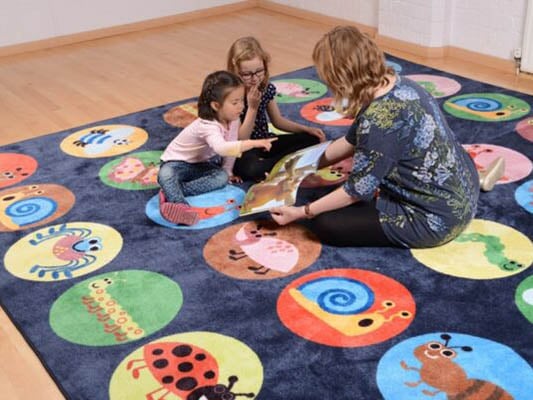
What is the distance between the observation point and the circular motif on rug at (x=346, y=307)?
69.7 inches

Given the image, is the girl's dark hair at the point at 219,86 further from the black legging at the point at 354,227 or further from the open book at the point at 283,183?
the black legging at the point at 354,227

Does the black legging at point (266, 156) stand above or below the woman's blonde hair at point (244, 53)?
below

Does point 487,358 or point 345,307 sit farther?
point 345,307

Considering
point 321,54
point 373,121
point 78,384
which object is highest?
point 321,54

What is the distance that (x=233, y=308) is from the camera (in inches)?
74.7

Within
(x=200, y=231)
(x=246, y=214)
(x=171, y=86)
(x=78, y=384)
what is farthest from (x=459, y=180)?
(x=171, y=86)

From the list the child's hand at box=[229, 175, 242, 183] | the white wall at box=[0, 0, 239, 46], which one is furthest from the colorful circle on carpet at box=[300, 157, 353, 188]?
the white wall at box=[0, 0, 239, 46]

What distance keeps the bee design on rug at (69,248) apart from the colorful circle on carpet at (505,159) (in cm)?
144

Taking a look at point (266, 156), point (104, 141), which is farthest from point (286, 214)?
point (104, 141)

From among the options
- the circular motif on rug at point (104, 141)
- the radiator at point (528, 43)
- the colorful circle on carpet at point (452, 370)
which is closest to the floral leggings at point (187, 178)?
the circular motif on rug at point (104, 141)

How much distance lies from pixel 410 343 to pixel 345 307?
225mm

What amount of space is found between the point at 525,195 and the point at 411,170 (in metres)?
0.64

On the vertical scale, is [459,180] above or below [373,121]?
below

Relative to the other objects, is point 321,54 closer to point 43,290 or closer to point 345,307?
point 345,307
